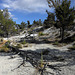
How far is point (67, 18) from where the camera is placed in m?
16.2

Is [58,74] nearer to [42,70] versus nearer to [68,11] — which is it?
[42,70]

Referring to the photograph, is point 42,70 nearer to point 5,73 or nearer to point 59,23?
point 5,73

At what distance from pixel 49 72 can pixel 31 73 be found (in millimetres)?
957

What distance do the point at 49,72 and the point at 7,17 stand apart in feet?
92.2

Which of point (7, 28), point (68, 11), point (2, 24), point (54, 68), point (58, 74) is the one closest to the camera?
point (58, 74)

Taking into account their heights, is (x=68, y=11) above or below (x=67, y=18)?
above

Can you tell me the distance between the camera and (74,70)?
14.6ft

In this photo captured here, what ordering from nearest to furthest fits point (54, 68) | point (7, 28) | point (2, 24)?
point (54, 68) < point (2, 24) < point (7, 28)

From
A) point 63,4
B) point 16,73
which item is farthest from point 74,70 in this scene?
point 63,4

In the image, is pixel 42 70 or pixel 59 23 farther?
pixel 59 23

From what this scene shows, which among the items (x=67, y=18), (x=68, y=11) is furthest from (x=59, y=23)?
(x=68, y=11)

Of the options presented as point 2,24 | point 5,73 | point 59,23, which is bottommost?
point 5,73

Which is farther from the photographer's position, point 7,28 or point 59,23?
point 7,28

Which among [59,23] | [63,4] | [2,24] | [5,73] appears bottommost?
[5,73]
